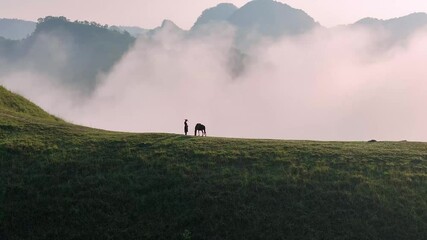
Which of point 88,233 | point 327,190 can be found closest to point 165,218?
point 88,233

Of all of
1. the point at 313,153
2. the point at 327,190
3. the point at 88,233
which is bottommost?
the point at 88,233

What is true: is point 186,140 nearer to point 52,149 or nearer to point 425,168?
point 52,149

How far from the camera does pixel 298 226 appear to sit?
85.1 ft

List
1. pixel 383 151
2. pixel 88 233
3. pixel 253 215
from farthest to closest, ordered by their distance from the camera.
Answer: pixel 383 151 → pixel 253 215 → pixel 88 233

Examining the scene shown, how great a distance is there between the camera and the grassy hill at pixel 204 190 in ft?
84.3

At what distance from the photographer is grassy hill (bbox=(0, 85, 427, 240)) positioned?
25703mm

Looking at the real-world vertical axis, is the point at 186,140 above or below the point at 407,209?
above

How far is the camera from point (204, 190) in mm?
29125

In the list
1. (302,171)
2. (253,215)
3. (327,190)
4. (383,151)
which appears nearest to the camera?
(253,215)

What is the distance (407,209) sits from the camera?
28.0m

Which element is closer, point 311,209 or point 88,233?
point 88,233

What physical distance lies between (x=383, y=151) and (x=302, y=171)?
33.4 ft

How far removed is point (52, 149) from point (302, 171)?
748 inches

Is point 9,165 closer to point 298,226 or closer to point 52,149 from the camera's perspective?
point 52,149
